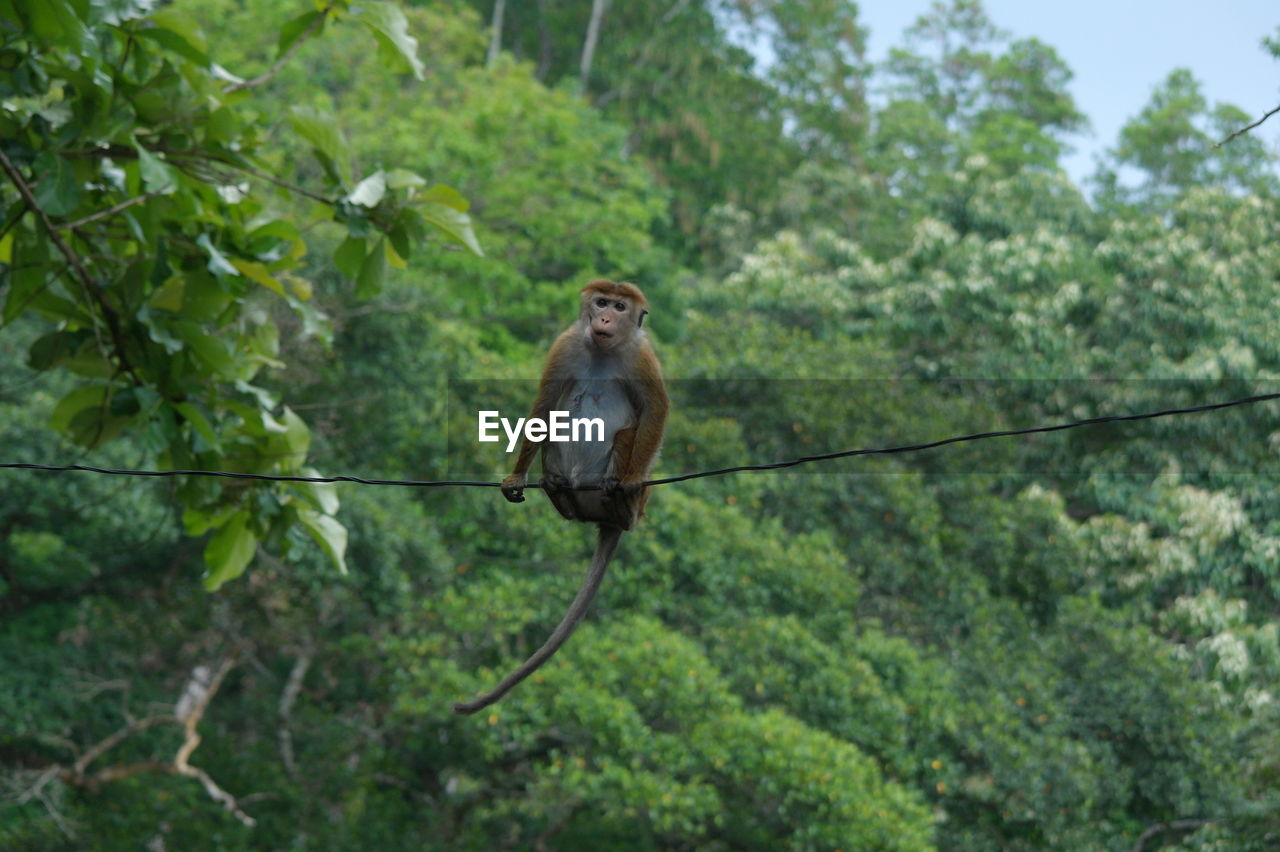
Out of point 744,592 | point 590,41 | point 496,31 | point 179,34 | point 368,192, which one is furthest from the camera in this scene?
point 590,41

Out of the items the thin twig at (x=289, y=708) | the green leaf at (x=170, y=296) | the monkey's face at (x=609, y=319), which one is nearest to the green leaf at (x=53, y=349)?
the green leaf at (x=170, y=296)

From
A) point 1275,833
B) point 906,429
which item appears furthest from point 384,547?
point 1275,833

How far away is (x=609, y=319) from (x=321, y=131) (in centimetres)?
107

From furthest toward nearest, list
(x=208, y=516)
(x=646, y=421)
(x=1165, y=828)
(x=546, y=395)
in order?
(x=1165, y=828)
(x=208, y=516)
(x=546, y=395)
(x=646, y=421)

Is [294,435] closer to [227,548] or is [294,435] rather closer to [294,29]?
[227,548]

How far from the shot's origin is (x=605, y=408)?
12.7ft

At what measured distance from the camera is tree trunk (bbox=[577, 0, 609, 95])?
3167cm

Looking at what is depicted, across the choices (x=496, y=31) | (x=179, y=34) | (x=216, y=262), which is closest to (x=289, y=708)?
(x=216, y=262)

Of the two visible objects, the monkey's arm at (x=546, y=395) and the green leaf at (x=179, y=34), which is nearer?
the monkey's arm at (x=546, y=395)

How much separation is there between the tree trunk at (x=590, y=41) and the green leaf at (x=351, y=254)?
2747cm

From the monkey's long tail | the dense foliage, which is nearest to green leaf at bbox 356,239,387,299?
the monkey's long tail

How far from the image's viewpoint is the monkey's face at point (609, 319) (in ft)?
12.6

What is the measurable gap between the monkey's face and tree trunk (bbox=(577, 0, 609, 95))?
2804cm

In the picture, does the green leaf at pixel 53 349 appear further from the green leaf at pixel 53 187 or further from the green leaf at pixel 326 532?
the green leaf at pixel 326 532
